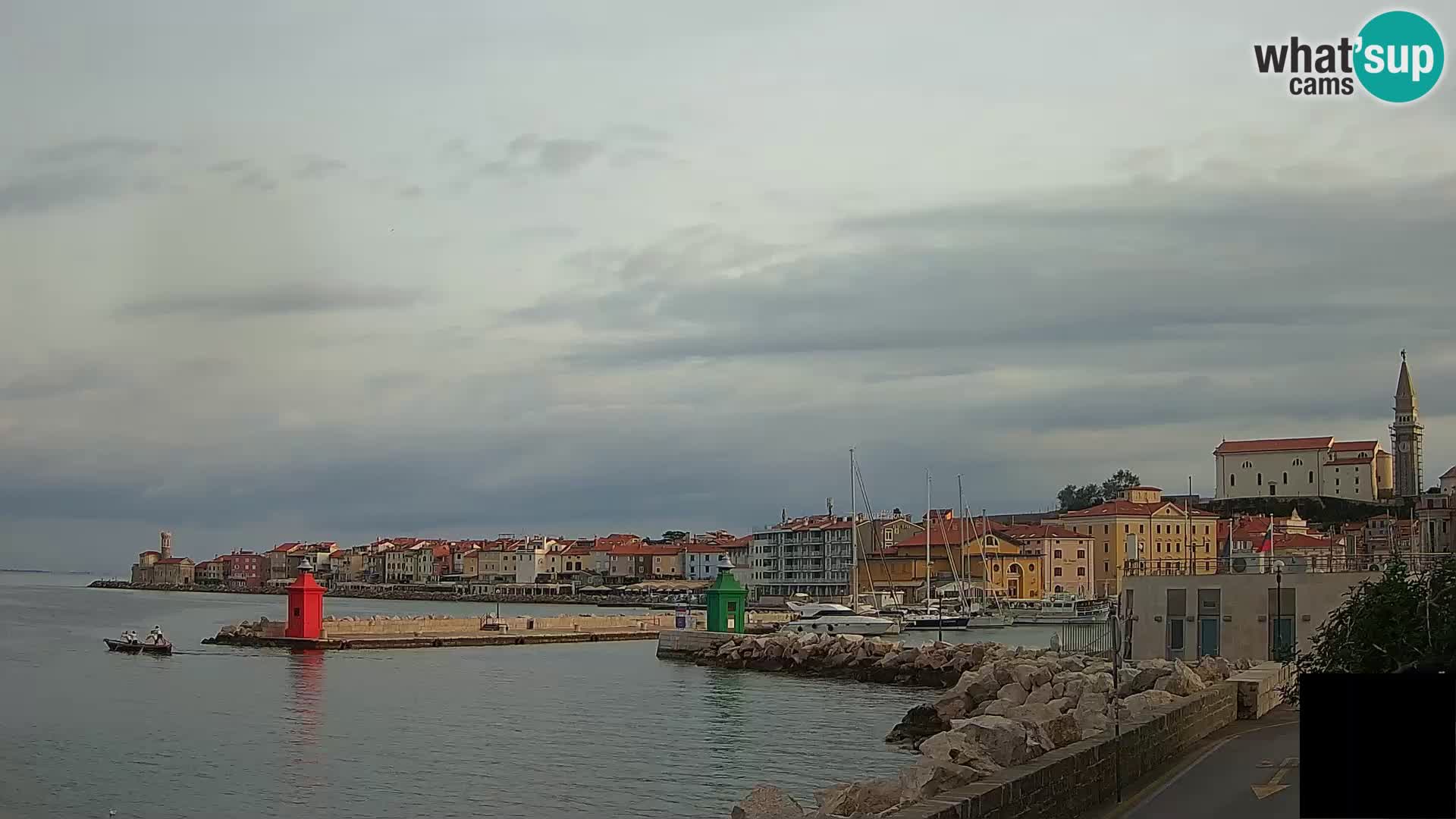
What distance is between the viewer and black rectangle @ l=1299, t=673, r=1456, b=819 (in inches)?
151

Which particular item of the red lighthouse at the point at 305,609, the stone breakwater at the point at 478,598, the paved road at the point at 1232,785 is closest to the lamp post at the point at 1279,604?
the paved road at the point at 1232,785

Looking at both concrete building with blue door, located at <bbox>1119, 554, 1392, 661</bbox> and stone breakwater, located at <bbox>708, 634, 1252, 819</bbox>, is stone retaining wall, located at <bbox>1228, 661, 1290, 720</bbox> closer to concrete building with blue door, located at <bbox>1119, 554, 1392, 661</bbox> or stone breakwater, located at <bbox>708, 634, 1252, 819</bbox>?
stone breakwater, located at <bbox>708, 634, 1252, 819</bbox>

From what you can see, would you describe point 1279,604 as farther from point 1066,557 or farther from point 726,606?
point 1066,557

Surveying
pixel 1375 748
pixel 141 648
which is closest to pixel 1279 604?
pixel 1375 748

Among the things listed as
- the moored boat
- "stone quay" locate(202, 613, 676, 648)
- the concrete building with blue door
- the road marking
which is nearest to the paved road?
the road marking

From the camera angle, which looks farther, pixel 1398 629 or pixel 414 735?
pixel 414 735

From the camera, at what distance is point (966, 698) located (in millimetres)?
32344

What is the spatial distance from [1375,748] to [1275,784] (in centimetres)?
1196

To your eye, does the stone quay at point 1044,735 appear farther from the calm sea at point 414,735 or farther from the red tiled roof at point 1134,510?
the red tiled roof at point 1134,510

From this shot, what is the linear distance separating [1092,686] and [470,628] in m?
48.5

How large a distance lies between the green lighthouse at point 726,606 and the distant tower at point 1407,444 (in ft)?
325

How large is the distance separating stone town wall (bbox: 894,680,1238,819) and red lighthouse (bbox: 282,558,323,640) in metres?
49.7

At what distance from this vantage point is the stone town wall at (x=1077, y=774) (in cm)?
1030

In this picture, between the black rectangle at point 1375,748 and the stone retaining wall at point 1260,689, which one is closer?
the black rectangle at point 1375,748
